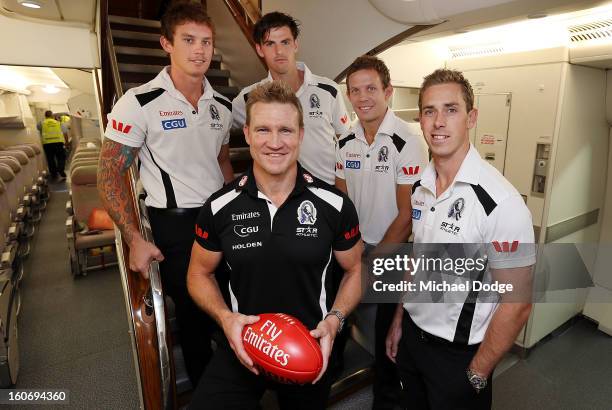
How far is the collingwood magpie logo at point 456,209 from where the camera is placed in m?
1.54

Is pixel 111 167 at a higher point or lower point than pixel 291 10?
lower

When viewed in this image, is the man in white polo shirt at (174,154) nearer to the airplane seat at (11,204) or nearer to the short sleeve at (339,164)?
the short sleeve at (339,164)

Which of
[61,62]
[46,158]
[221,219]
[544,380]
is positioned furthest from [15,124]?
[544,380]

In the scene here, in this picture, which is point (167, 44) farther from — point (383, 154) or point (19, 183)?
point (19, 183)

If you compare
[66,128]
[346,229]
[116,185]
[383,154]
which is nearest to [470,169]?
[346,229]

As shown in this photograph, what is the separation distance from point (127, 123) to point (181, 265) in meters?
0.84

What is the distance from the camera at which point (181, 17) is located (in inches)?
84.3

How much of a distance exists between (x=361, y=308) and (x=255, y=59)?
113 inches

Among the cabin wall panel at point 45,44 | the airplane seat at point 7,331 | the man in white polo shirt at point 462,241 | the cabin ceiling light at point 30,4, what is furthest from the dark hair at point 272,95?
the cabin wall panel at point 45,44

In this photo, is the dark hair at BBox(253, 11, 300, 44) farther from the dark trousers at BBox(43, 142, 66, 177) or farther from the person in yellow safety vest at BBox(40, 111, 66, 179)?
the dark trousers at BBox(43, 142, 66, 177)

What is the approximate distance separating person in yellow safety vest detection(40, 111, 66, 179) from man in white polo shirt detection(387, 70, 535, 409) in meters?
13.3

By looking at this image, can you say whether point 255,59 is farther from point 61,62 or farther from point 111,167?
point 61,62

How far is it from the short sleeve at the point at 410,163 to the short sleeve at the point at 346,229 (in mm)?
708

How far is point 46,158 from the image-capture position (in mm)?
12328
